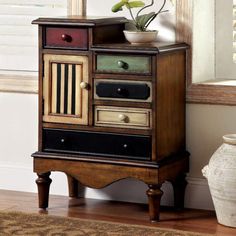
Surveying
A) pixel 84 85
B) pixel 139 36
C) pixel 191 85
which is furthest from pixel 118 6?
pixel 191 85

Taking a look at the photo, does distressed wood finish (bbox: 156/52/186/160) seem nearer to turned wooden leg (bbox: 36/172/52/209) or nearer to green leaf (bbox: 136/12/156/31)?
green leaf (bbox: 136/12/156/31)

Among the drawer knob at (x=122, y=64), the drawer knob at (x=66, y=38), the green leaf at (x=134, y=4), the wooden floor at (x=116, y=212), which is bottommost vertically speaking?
the wooden floor at (x=116, y=212)

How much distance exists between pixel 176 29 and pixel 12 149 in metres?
1.23

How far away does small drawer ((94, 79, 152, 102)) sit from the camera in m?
4.20

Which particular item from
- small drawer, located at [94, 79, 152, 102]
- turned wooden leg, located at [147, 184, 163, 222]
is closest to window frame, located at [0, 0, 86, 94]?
small drawer, located at [94, 79, 152, 102]

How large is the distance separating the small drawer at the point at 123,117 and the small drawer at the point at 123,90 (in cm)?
6

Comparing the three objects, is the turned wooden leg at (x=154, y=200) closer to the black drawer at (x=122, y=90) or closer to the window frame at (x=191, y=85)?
the black drawer at (x=122, y=90)

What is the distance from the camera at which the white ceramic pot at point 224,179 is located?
4148 millimetres

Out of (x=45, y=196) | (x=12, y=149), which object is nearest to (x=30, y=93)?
(x=12, y=149)

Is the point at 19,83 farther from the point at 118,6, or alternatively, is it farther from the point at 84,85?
the point at 118,6

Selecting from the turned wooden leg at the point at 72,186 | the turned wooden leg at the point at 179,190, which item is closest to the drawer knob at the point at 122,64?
the turned wooden leg at the point at 179,190

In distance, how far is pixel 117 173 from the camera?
432 cm

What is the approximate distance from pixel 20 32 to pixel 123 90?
97 cm

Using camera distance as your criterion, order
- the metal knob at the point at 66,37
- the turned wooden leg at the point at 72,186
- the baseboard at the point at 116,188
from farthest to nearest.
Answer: the turned wooden leg at the point at 72,186
the baseboard at the point at 116,188
the metal knob at the point at 66,37
